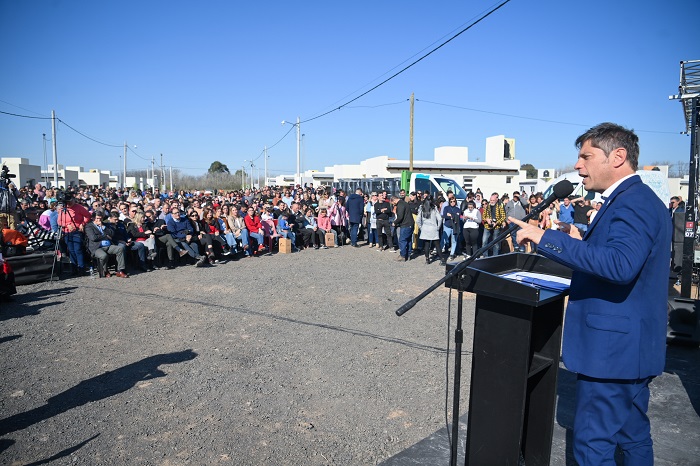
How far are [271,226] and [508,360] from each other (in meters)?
12.2

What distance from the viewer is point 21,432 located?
148 inches

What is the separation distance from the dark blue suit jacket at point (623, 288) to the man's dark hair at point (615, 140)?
0.36 ft

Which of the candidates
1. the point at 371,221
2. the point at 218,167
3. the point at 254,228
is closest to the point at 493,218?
the point at 371,221

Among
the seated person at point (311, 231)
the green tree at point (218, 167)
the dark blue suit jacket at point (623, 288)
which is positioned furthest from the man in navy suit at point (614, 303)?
the green tree at point (218, 167)

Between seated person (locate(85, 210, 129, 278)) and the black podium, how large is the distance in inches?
367

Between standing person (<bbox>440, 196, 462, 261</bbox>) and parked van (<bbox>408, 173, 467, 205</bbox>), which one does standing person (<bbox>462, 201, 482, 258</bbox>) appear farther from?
parked van (<bbox>408, 173, 467, 205</bbox>)

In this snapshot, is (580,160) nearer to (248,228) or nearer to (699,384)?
(699,384)

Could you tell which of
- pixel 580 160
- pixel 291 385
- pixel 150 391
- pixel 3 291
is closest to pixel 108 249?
pixel 3 291

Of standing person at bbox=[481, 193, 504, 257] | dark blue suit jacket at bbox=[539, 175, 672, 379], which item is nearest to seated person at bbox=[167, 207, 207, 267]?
standing person at bbox=[481, 193, 504, 257]

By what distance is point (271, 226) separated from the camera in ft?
46.4

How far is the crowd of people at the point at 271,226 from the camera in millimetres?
10273

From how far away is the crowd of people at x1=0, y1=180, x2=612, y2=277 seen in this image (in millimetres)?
10273

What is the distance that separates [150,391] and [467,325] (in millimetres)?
4134

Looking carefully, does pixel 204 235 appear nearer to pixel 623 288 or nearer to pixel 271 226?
pixel 271 226
